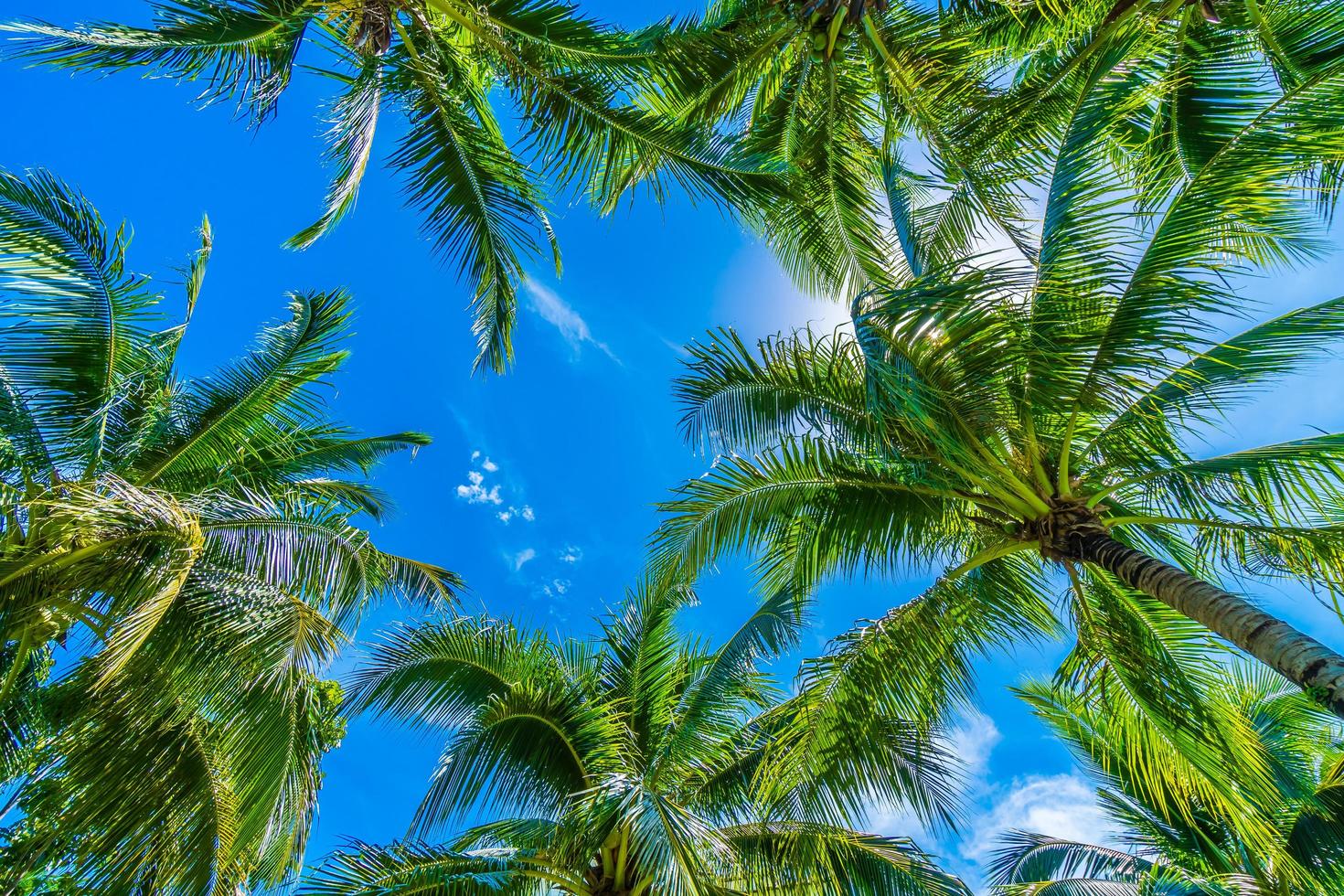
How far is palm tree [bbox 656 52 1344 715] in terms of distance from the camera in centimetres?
484

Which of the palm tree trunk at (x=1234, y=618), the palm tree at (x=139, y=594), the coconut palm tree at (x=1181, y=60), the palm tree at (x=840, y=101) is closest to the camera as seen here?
the palm tree trunk at (x=1234, y=618)

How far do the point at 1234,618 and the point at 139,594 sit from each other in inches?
269

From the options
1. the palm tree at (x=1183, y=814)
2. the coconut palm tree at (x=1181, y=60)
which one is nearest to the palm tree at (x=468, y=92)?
the coconut palm tree at (x=1181, y=60)

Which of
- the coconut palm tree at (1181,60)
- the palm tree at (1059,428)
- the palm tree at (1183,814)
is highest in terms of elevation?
the coconut palm tree at (1181,60)

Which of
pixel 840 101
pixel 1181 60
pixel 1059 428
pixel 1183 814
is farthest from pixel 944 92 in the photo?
pixel 1183 814

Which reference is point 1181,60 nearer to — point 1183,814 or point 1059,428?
point 1059,428

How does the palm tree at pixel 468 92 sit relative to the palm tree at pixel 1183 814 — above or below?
above

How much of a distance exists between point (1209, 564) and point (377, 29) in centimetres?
885

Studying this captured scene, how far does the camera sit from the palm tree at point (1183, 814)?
6047 millimetres

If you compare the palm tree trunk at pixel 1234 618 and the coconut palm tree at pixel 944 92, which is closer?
the palm tree trunk at pixel 1234 618

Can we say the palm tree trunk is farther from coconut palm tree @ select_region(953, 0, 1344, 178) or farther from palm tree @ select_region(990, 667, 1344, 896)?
coconut palm tree @ select_region(953, 0, 1344, 178)

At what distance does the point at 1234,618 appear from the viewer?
443 centimetres

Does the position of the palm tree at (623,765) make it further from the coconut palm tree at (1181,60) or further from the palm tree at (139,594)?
the coconut palm tree at (1181,60)

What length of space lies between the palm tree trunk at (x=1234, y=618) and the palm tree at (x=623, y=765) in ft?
7.02
